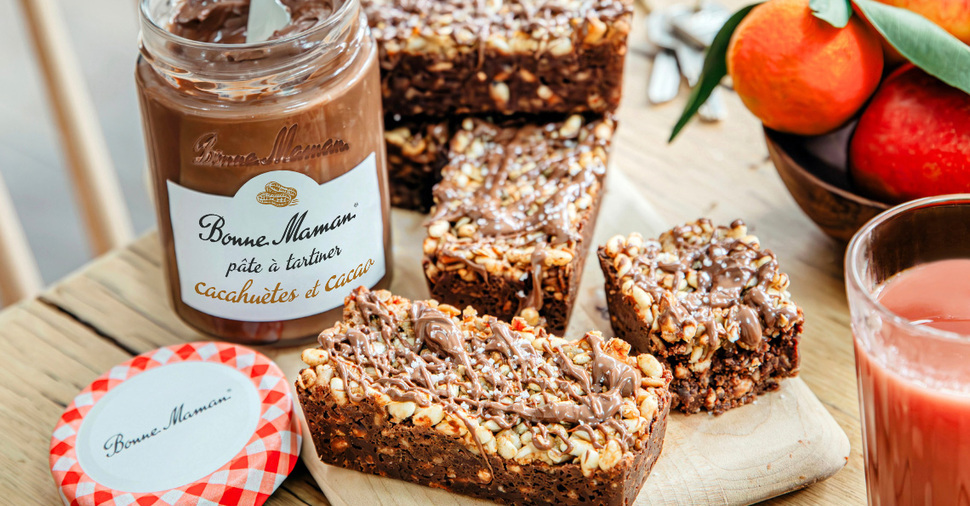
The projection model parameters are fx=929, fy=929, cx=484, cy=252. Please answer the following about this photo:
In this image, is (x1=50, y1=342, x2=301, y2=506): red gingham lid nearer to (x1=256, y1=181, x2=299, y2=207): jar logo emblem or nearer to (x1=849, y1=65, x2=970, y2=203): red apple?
(x1=256, y1=181, x2=299, y2=207): jar logo emblem

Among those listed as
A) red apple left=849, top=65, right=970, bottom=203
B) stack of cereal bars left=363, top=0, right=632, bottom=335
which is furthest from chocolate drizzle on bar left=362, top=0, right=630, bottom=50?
red apple left=849, top=65, right=970, bottom=203

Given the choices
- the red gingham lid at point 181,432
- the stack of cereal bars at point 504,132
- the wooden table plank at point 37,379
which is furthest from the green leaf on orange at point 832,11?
the wooden table plank at point 37,379

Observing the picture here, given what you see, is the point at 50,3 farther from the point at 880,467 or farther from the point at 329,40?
the point at 880,467

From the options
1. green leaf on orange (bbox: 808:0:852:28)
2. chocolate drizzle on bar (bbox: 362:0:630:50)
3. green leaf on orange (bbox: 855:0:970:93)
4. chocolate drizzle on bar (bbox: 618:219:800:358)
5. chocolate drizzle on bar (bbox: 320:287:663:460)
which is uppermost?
green leaf on orange (bbox: 808:0:852:28)

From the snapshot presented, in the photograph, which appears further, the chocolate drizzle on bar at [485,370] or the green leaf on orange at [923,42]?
the green leaf on orange at [923,42]

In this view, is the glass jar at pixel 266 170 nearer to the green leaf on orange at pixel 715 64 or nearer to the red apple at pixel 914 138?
the green leaf on orange at pixel 715 64

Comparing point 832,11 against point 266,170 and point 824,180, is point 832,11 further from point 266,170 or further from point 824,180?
point 266,170

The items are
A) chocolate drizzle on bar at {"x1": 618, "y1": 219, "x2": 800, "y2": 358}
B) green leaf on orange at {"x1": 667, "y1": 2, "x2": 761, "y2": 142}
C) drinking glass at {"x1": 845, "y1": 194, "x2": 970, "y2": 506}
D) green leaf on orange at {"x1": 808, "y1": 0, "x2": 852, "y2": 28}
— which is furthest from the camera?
green leaf on orange at {"x1": 667, "y1": 2, "x2": 761, "y2": 142}
